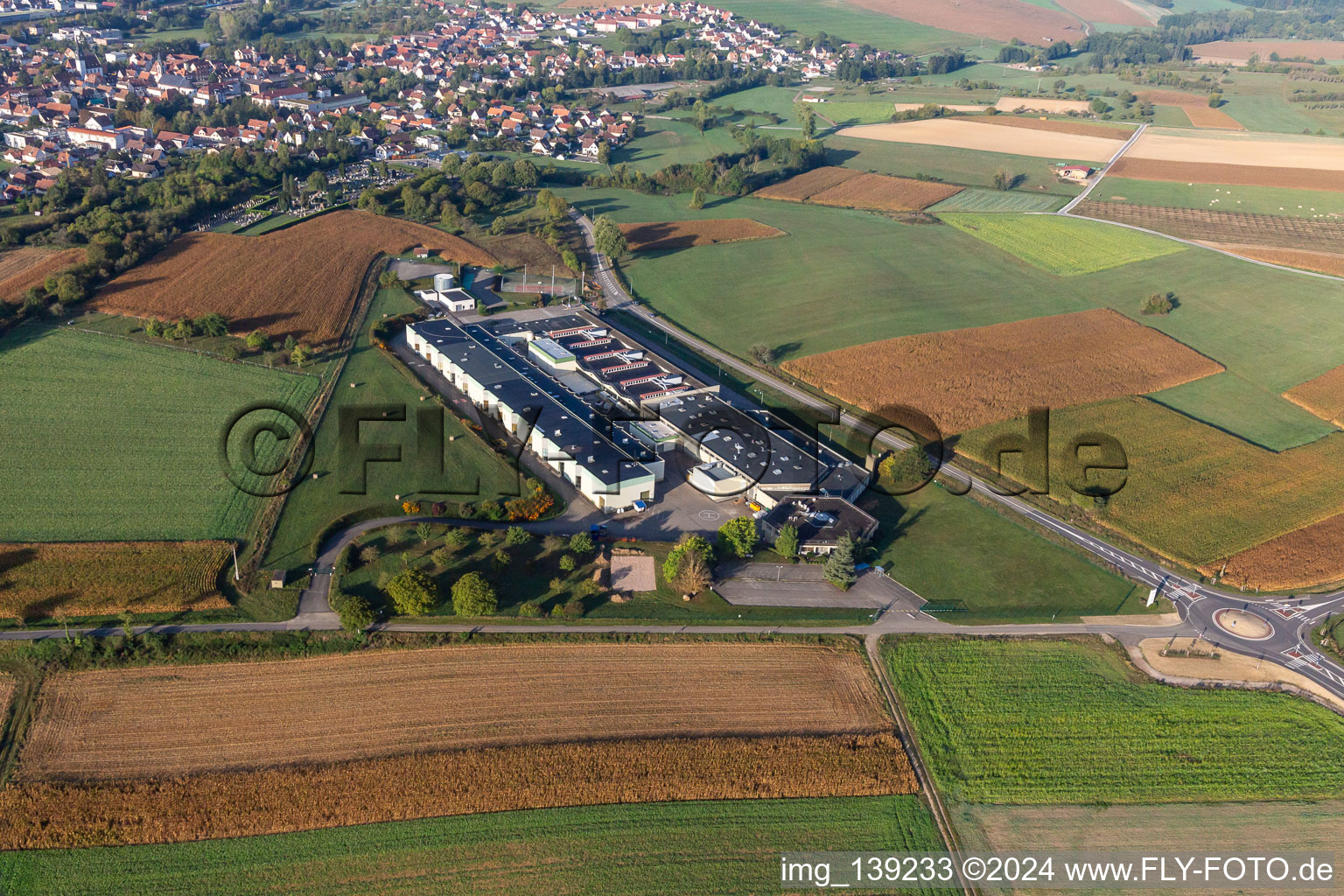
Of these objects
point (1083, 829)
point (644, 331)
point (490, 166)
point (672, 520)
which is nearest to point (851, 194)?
point (490, 166)

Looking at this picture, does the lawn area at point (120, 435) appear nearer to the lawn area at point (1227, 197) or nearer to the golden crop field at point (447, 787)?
the golden crop field at point (447, 787)

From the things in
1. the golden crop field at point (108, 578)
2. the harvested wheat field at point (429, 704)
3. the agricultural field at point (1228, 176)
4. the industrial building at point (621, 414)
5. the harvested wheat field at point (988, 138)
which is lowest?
the harvested wheat field at point (429, 704)

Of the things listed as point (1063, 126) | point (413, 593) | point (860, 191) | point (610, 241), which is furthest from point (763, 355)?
point (1063, 126)

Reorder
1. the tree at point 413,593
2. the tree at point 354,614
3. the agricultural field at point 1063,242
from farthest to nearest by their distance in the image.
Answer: the agricultural field at point 1063,242
the tree at point 413,593
the tree at point 354,614

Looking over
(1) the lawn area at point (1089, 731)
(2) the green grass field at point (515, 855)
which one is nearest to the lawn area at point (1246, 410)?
(1) the lawn area at point (1089, 731)

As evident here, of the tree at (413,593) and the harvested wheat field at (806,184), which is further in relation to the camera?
the harvested wheat field at (806,184)

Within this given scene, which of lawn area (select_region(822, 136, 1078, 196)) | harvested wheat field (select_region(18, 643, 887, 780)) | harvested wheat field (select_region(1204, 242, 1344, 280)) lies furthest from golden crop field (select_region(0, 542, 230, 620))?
lawn area (select_region(822, 136, 1078, 196))
